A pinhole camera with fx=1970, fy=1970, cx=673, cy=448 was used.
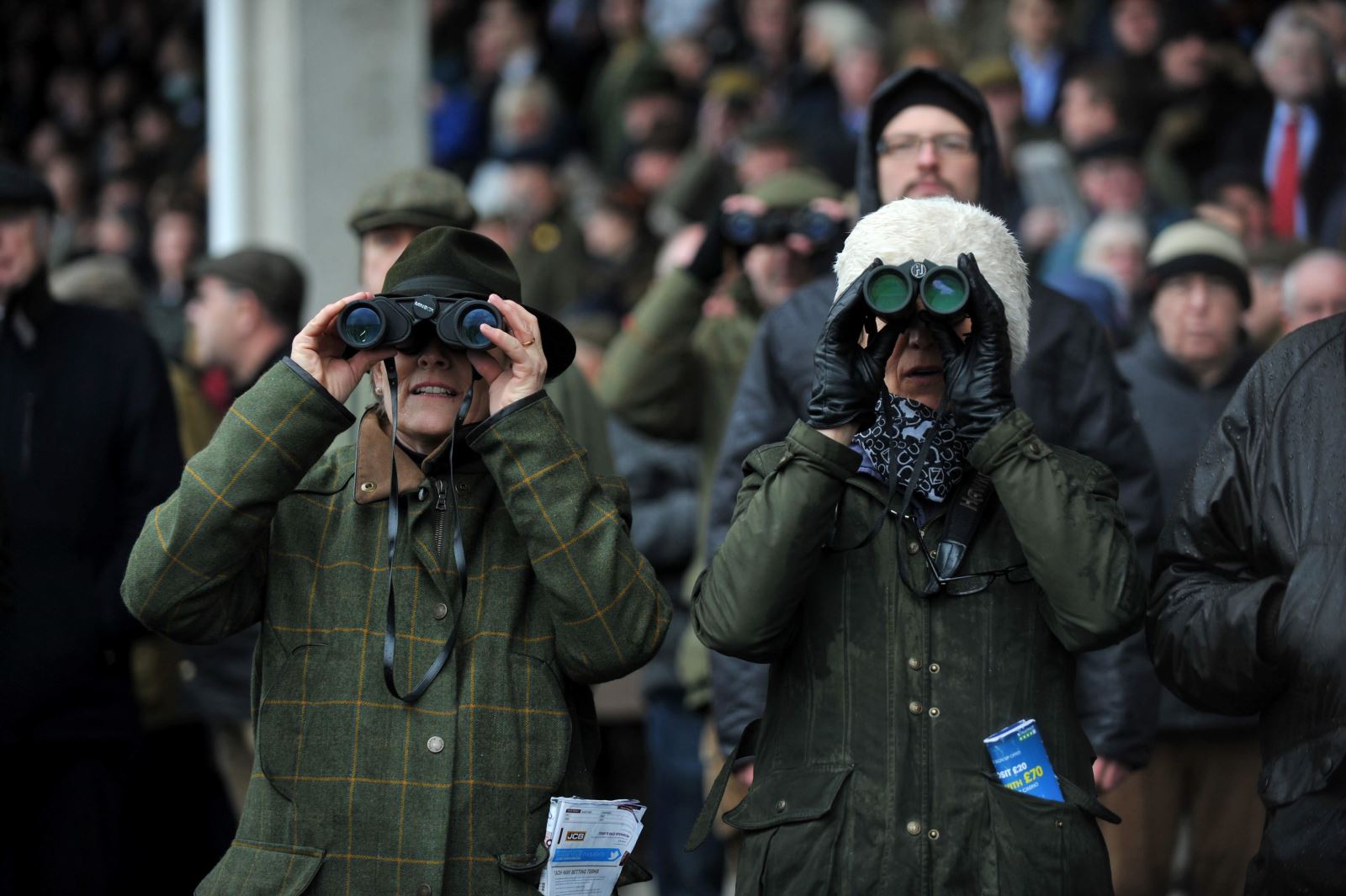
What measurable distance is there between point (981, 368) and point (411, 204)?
2353 mm

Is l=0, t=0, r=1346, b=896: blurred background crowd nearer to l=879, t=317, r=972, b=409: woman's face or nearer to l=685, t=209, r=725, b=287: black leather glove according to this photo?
l=685, t=209, r=725, b=287: black leather glove

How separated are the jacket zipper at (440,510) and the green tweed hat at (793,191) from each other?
7.65ft

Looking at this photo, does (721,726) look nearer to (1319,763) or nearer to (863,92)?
(1319,763)

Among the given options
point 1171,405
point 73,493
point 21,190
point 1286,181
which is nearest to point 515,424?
point 73,493

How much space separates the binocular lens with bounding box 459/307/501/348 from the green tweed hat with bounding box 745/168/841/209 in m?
2.33

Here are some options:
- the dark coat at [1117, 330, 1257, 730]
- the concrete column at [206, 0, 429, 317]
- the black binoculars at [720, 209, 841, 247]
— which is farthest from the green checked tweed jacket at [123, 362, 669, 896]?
the concrete column at [206, 0, 429, 317]

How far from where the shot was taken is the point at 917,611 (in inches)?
134

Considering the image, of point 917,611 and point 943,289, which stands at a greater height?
point 943,289

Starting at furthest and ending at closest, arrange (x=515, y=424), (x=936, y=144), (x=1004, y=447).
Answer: (x=936, y=144), (x=515, y=424), (x=1004, y=447)

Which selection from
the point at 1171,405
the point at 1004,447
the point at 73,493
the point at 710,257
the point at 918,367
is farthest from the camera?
the point at 1171,405

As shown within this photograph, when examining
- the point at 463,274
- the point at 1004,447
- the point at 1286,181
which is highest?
the point at 1286,181

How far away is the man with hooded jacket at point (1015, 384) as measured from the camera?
4375 mm

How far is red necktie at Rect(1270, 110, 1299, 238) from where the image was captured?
8.76 m

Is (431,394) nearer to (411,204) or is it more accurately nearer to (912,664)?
(912,664)
